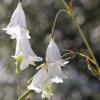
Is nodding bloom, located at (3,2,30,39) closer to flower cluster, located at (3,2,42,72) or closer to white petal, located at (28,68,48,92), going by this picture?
flower cluster, located at (3,2,42,72)

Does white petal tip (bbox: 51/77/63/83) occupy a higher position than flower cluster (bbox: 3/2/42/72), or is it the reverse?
flower cluster (bbox: 3/2/42/72)

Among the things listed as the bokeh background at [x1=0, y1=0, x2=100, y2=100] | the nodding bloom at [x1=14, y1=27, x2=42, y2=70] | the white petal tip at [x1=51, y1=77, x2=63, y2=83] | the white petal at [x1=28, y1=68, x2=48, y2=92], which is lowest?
the bokeh background at [x1=0, y1=0, x2=100, y2=100]

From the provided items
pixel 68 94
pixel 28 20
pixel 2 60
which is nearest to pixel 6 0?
pixel 28 20

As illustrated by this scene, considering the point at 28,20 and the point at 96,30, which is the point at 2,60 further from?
the point at 96,30

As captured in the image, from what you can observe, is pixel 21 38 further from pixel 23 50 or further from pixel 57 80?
pixel 57 80

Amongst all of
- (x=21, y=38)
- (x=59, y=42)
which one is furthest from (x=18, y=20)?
(x=59, y=42)

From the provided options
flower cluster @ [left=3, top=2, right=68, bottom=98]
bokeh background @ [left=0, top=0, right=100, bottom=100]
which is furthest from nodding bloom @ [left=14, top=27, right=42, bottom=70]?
bokeh background @ [left=0, top=0, right=100, bottom=100]

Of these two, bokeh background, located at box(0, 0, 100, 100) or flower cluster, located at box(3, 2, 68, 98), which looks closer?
flower cluster, located at box(3, 2, 68, 98)
